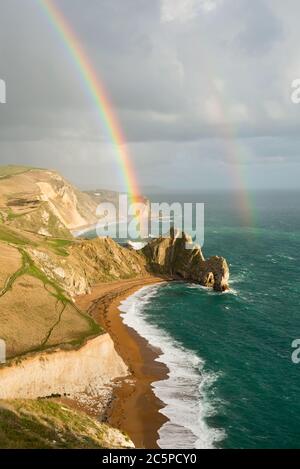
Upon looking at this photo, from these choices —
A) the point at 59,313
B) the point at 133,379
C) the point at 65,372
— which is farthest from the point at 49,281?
the point at 133,379

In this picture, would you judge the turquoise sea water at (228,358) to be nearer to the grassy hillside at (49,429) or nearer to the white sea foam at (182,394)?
the white sea foam at (182,394)

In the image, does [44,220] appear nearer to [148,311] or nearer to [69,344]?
[148,311]

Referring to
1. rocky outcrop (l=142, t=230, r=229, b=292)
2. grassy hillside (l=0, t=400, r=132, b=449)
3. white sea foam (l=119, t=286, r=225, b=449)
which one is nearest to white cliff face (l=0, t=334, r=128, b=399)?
grassy hillside (l=0, t=400, r=132, b=449)
